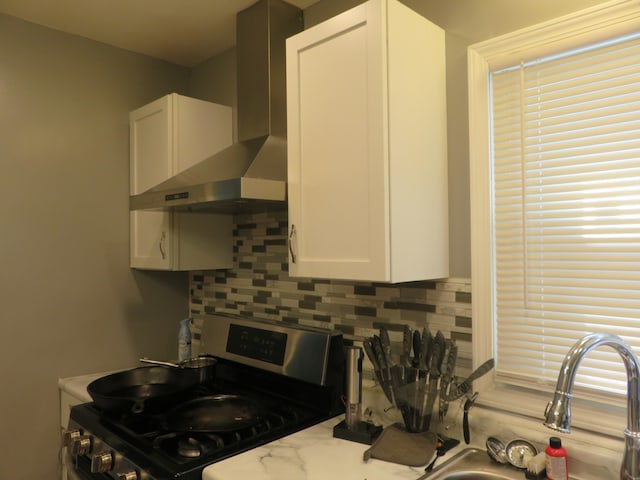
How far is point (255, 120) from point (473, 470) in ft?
4.91

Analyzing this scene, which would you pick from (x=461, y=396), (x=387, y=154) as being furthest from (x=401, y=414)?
(x=387, y=154)

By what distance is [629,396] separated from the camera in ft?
3.41

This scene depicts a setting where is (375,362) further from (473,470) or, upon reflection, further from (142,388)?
(142,388)

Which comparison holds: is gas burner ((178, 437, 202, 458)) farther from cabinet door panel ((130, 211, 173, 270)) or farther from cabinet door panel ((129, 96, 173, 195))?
cabinet door panel ((129, 96, 173, 195))

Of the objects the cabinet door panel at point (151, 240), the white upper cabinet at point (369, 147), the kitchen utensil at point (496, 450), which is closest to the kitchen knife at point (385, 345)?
the white upper cabinet at point (369, 147)

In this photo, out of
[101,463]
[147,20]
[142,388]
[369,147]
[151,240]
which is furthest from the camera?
[151,240]

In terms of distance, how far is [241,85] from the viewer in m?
2.05

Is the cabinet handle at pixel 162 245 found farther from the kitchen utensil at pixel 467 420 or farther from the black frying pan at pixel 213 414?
the kitchen utensil at pixel 467 420

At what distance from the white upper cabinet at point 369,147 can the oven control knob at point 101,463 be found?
2.66ft

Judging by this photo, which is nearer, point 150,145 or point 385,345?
point 385,345

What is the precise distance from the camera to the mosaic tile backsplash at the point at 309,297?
59.6 inches

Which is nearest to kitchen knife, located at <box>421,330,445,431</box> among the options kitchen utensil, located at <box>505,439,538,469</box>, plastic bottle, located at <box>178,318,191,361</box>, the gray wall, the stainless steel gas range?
kitchen utensil, located at <box>505,439,538,469</box>

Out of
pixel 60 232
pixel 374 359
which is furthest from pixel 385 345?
pixel 60 232

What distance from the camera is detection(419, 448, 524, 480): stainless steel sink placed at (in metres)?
1.19
